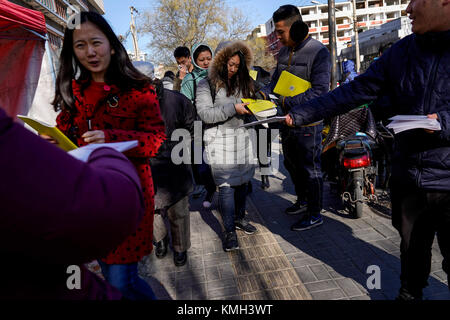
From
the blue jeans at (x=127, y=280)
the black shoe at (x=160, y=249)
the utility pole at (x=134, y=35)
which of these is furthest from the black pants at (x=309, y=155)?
the utility pole at (x=134, y=35)

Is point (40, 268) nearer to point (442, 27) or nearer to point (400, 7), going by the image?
point (442, 27)

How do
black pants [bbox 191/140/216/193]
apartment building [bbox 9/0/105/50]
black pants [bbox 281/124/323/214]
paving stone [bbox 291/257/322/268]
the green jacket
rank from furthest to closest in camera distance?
apartment building [bbox 9/0/105/50], black pants [bbox 191/140/216/193], the green jacket, black pants [bbox 281/124/323/214], paving stone [bbox 291/257/322/268]

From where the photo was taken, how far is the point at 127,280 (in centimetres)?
174

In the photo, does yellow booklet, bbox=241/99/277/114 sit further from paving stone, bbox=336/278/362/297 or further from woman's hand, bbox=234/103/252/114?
paving stone, bbox=336/278/362/297

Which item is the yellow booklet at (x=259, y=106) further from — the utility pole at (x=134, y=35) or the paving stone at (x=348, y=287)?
the utility pole at (x=134, y=35)

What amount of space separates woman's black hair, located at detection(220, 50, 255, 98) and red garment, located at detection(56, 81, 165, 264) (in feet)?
4.55

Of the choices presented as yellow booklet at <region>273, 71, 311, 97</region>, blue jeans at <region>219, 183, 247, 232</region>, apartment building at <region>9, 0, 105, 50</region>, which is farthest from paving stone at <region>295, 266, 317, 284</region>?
apartment building at <region>9, 0, 105, 50</region>

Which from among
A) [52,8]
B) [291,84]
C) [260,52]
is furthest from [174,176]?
[260,52]

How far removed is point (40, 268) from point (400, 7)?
279ft

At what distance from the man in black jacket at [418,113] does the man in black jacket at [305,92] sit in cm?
109

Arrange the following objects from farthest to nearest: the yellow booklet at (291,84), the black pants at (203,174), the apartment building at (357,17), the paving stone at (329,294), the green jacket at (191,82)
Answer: the apartment building at (357,17)
the black pants at (203,174)
the green jacket at (191,82)
the yellow booklet at (291,84)
the paving stone at (329,294)

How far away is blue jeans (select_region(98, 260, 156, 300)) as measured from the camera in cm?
171

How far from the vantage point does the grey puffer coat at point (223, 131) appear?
10.3ft

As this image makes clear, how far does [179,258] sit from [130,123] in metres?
1.77
